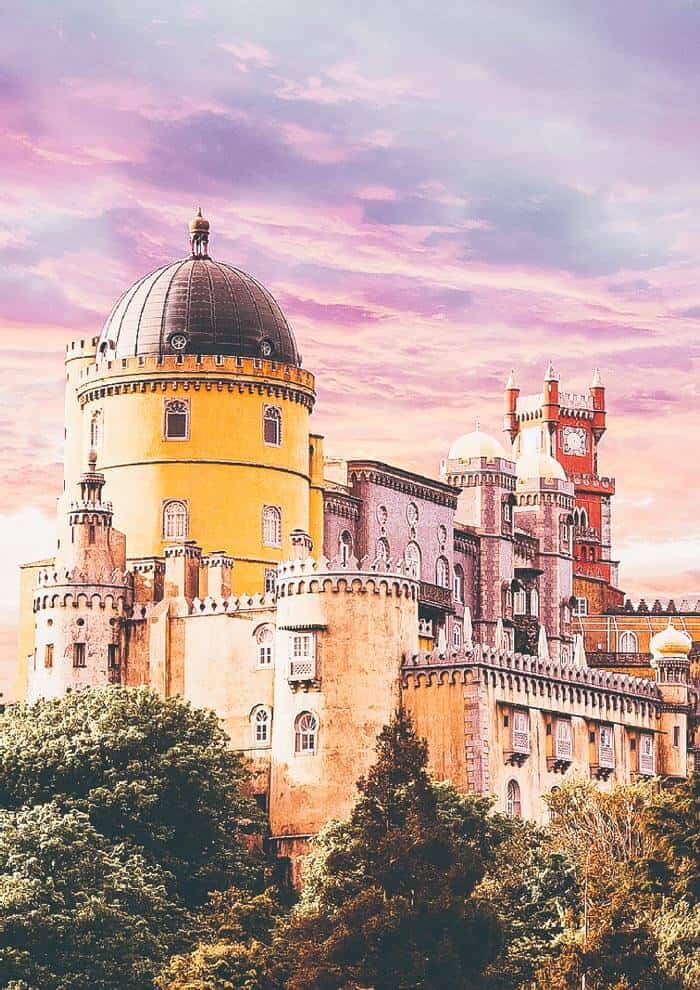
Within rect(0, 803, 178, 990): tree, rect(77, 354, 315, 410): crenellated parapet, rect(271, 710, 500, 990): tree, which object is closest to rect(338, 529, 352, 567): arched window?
rect(77, 354, 315, 410): crenellated parapet

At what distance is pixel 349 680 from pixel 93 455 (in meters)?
18.7

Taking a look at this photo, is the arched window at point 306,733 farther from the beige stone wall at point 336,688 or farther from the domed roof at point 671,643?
the domed roof at point 671,643

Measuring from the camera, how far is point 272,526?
11156 cm

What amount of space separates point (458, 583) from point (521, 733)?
33292 mm

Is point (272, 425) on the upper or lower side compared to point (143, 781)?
upper

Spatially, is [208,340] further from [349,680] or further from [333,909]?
[333,909]

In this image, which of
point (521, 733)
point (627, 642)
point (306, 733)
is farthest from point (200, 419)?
point (627, 642)

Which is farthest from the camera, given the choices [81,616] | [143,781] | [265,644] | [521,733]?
[81,616]

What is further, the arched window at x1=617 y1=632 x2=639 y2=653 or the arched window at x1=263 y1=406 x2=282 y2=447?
the arched window at x1=617 y1=632 x2=639 y2=653

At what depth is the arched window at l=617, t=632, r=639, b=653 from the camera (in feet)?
514

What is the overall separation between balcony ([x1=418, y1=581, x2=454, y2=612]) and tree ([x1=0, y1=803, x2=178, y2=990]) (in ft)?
133

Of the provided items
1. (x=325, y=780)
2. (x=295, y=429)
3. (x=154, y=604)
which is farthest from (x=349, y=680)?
(x=295, y=429)

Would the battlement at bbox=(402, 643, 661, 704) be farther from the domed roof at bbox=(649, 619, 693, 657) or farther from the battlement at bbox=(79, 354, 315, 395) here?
the battlement at bbox=(79, 354, 315, 395)

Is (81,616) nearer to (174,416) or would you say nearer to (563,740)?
(174,416)
